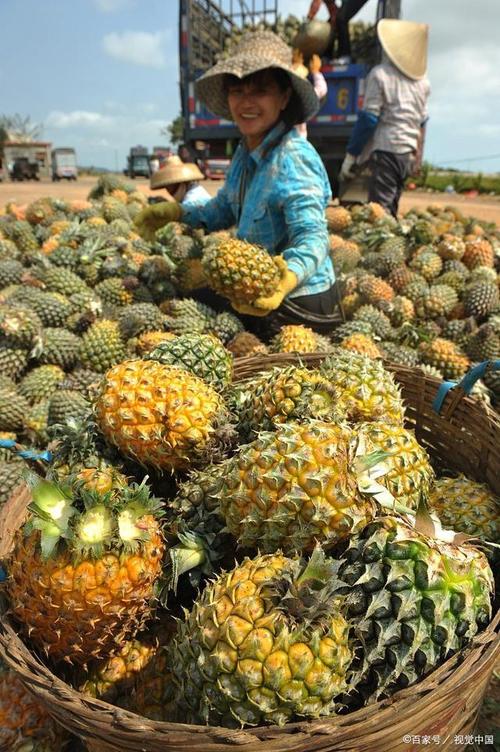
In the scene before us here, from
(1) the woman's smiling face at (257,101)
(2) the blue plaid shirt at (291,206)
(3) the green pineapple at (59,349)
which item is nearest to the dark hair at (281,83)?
(1) the woman's smiling face at (257,101)

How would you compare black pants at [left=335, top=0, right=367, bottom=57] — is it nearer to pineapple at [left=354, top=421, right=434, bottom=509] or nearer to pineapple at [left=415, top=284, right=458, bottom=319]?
pineapple at [left=415, top=284, right=458, bottom=319]

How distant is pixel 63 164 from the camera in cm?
3516

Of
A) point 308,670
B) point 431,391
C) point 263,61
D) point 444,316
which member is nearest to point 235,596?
point 308,670

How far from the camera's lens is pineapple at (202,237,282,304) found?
3.95 metres

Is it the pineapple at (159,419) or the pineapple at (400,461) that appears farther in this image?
the pineapple at (159,419)

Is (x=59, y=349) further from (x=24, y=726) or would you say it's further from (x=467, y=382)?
(x=467, y=382)

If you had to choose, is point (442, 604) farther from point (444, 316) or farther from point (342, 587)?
point (444, 316)

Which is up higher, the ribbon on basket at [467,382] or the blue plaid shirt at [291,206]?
the blue plaid shirt at [291,206]

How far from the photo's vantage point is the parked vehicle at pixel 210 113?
38.5ft

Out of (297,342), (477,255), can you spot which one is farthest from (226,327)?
(477,255)

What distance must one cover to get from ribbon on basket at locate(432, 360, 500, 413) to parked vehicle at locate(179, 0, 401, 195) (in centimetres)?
1083

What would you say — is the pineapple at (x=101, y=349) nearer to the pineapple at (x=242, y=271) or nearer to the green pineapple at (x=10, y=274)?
the pineapple at (x=242, y=271)

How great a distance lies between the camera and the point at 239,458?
1796 mm

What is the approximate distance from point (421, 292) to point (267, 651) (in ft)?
16.3
